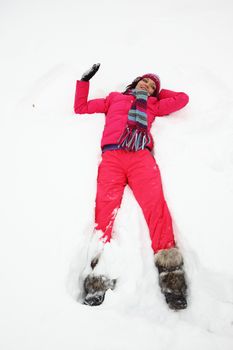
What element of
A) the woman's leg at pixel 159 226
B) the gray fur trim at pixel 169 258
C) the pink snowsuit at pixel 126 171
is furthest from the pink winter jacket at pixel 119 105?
the gray fur trim at pixel 169 258

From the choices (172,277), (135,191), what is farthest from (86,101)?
(172,277)

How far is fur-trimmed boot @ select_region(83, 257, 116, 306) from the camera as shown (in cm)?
153

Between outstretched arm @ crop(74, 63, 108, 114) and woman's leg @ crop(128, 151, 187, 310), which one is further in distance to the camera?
outstretched arm @ crop(74, 63, 108, 114)

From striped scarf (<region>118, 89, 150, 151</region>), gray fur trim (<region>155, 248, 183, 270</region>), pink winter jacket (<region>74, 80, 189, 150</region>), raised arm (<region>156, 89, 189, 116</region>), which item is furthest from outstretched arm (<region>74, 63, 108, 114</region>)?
gray fur trim (<region>155, 248, 183, 270</region>)

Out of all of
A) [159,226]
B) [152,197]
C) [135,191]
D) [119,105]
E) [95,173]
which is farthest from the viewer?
[119,105]

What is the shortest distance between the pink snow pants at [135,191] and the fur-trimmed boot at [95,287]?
27 centimetres

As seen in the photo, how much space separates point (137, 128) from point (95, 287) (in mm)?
1293

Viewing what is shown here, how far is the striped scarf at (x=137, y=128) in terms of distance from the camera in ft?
6.88

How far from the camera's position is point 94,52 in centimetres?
309

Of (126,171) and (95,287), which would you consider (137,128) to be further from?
(95,287)

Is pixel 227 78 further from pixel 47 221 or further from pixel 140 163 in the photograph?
pixel 47 221

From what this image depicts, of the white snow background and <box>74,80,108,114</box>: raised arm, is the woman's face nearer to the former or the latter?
the white snow background

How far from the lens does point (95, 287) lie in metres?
1.57

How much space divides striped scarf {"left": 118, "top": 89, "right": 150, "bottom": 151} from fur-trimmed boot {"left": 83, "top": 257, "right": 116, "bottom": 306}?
1033mm
